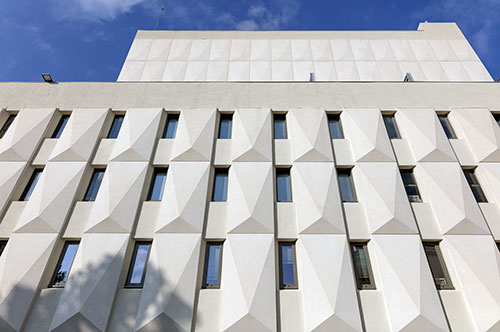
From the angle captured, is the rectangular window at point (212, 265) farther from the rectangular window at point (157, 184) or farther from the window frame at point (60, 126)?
the window frame at point (60, 126)

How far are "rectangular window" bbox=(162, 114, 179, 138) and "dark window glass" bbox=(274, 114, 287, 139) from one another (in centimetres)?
498

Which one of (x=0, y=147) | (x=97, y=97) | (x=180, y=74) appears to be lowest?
(x=0, y=147)

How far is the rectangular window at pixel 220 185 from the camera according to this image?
11.1m

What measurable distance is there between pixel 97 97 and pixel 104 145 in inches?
128

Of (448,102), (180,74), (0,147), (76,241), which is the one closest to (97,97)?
(0,147)

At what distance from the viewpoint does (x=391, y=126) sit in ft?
43.2

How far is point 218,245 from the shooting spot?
393 inches

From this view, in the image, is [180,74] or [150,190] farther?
[180,74]

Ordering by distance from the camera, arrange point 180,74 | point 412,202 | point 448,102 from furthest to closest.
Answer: point 180,74 → point 448,102 → point 412,202

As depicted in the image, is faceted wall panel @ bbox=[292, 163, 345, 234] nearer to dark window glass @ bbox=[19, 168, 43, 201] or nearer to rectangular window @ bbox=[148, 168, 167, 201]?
rectangular window @ bbox=[148, 168, 167, 201]

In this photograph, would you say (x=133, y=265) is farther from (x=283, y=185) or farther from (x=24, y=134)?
(x=24, y=134)

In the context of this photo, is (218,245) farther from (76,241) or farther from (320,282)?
(76,241)

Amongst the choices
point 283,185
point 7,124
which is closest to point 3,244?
point 7,124

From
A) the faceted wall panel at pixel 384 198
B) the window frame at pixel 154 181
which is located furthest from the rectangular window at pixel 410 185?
the window frame at pixel 154 181
